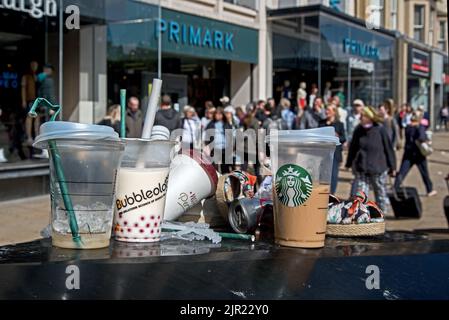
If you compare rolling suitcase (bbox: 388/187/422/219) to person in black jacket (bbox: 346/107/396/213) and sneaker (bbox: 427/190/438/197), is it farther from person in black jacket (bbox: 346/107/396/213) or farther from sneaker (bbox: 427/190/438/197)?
sneaker (bbox: 427/190/438/197)

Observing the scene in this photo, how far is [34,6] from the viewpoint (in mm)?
10086

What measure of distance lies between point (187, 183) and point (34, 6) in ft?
Result: 28.8

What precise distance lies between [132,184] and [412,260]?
0.90 meters

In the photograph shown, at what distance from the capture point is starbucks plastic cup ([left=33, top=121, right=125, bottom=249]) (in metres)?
1.79

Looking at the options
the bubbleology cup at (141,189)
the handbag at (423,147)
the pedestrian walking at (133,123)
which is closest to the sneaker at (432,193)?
the handbag at (423,147)

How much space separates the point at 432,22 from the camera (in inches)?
133

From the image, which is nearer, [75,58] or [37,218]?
[37,218]

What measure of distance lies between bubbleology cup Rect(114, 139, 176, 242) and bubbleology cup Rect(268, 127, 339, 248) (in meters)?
0.37

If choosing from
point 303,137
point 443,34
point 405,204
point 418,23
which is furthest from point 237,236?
point 405,204

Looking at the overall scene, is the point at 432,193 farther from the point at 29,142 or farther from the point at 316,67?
the point at 29,142

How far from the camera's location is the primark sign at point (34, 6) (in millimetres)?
9836

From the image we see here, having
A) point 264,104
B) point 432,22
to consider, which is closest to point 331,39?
point 264,104

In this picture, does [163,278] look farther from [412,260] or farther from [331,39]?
[331,39]

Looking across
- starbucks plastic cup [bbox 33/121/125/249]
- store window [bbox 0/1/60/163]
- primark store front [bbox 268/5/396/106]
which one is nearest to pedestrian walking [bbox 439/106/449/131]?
primark store front [bbox 268/5/396/106]
